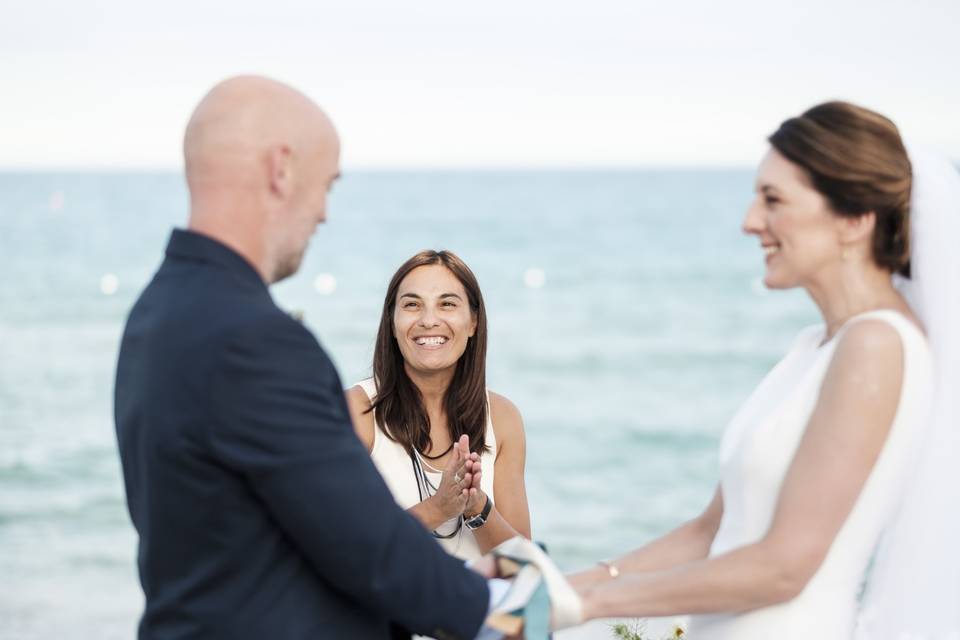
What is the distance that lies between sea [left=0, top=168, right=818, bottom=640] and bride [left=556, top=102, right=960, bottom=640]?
3566mm

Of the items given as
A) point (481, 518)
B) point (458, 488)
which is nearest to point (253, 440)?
point (458, 488)

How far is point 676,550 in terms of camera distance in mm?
3020

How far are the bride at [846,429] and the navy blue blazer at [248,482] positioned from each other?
0.59 m

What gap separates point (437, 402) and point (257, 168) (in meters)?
2.51

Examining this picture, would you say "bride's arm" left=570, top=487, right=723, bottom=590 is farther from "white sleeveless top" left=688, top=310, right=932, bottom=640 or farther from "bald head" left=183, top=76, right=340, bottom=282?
"bald head" left=183, top=76, right=340, bottom=282

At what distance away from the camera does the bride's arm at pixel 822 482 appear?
250cm

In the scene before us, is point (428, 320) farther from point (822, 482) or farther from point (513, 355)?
point (513, 355)

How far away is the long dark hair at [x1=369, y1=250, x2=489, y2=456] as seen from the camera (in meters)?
4.60

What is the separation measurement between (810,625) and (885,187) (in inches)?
38.1

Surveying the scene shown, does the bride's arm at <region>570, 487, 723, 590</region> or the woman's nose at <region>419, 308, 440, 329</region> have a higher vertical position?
the woman's nose at <region>419, 308, 440, 329</region>

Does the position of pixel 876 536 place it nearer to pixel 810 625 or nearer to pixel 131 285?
pixel 810 625

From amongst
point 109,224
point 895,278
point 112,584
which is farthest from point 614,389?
point 109,224

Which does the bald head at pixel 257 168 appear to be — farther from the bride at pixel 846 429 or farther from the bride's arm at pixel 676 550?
the bride's arm at pixel 676 550

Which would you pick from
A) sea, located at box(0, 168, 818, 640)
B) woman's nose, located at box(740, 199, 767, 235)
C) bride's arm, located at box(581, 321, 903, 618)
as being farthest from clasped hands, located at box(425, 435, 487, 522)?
sea, located at box(0, 168, 818, 640)
